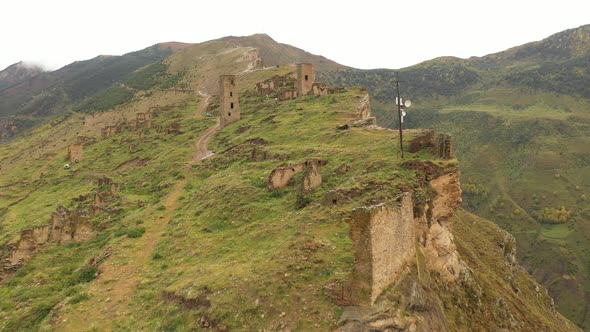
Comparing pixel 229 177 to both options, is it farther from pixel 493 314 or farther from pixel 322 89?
pixel 322 89

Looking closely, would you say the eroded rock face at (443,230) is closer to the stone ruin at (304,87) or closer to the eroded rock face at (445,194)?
the eroded rock face at (445,194)

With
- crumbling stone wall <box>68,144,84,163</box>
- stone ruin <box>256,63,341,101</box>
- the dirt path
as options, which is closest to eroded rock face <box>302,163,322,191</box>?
the dirt path

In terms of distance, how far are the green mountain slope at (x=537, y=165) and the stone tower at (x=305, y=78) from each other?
7404 centimetres

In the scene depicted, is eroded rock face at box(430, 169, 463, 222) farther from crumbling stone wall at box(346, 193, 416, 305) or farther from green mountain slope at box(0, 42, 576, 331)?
crumbling stone wall at box(346, 193, 416, 305)

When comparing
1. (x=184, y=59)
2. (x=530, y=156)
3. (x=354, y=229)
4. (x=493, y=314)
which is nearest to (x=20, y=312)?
(x=354, y=229)

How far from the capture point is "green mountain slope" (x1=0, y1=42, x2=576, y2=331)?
14.6 metres

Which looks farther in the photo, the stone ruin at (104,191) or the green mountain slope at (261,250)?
the stone ruin at (104,191)

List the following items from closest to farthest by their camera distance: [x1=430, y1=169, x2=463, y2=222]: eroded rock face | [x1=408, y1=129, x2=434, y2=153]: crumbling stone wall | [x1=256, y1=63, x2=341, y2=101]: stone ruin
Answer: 1. [x1=430, y1=169, x2=463, y2=222]: eroded rock face
2. [x1=408, y1=129, x2=434, y2=153]: crumbling stone wall
3. [x1=256, y1=63, x2=341, y2=101]: stone ruin

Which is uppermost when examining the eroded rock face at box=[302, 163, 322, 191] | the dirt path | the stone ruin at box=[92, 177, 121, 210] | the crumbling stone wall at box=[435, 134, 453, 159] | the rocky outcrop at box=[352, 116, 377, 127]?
the rocky outcrop at box=[352, 116, 377, 127]

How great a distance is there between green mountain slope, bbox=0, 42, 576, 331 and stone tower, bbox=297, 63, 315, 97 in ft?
48.6

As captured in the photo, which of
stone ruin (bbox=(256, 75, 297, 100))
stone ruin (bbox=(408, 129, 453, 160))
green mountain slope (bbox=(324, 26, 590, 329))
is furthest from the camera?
green mountain slope (bbox=(324, 26, 590, 329))

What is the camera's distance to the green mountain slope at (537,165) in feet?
349

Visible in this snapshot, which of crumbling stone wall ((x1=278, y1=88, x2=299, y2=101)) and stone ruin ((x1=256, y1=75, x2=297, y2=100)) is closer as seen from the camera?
crumbling stone wall ((x1=278, y1=88, x2=299, y2=101))

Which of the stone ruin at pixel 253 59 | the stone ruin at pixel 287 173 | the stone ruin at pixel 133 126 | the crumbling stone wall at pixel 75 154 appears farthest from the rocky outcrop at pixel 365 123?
the stone ruin at pixel 253 59
